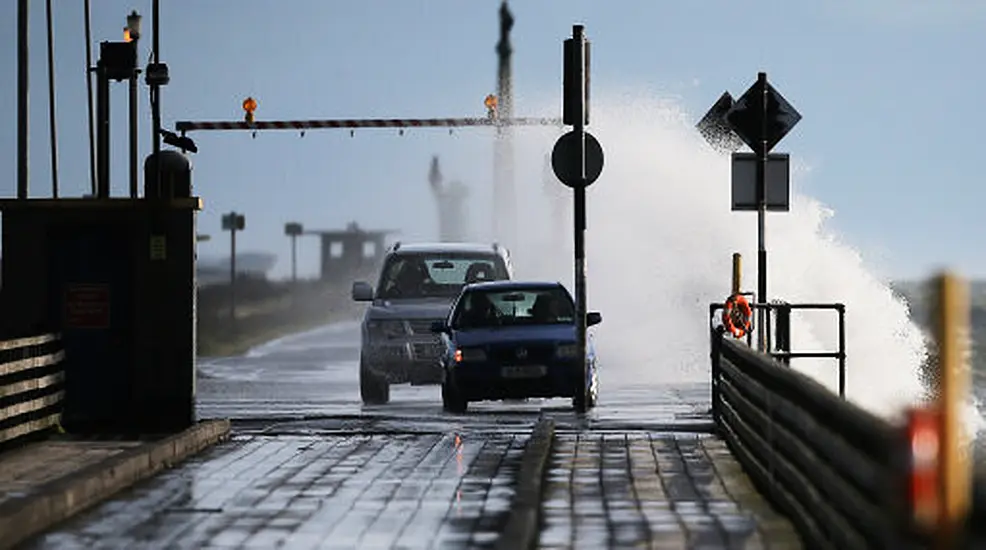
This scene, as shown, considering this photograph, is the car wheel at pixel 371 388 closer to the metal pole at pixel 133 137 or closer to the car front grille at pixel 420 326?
the car front grille at pixel 420 326

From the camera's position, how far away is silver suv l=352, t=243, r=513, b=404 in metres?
31.7

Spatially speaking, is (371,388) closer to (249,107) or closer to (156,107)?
(156,107)

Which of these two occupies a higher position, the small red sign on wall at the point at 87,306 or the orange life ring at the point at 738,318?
the small red sign on wall at the point at 87,306

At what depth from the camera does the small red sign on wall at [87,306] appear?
22.6 metres

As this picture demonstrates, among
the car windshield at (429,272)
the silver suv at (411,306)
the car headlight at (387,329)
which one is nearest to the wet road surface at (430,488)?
the silver suv at (411,306)

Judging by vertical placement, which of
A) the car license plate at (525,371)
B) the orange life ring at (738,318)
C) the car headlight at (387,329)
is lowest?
the car license plate at (525,371)

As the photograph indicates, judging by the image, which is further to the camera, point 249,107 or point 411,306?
point 249,107

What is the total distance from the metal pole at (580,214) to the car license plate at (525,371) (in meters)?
0.86

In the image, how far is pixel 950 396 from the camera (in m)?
8.55

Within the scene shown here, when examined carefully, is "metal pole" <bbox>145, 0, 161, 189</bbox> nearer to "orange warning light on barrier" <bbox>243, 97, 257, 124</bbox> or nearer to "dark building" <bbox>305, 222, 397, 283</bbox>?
"orange warning light on barrier" <bbox>243, 97, 257, 124</bbox>

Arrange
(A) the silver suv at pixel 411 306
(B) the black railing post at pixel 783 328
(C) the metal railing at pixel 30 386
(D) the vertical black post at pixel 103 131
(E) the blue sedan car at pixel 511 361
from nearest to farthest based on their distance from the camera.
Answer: (C) the metal railing at pixel 30 386, (D) the vertical black post at pixel 103 131, (B) the black railing post at pixel 783 328, (E) the blue sedan car at pixel 511 361, (A) the silver suv at pixel 411 306

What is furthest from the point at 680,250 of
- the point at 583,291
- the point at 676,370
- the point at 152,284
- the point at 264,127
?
the point at 152,284

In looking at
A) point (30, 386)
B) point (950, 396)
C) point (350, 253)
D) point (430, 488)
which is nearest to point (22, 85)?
point (30, 386)

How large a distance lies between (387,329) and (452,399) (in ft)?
9.58
